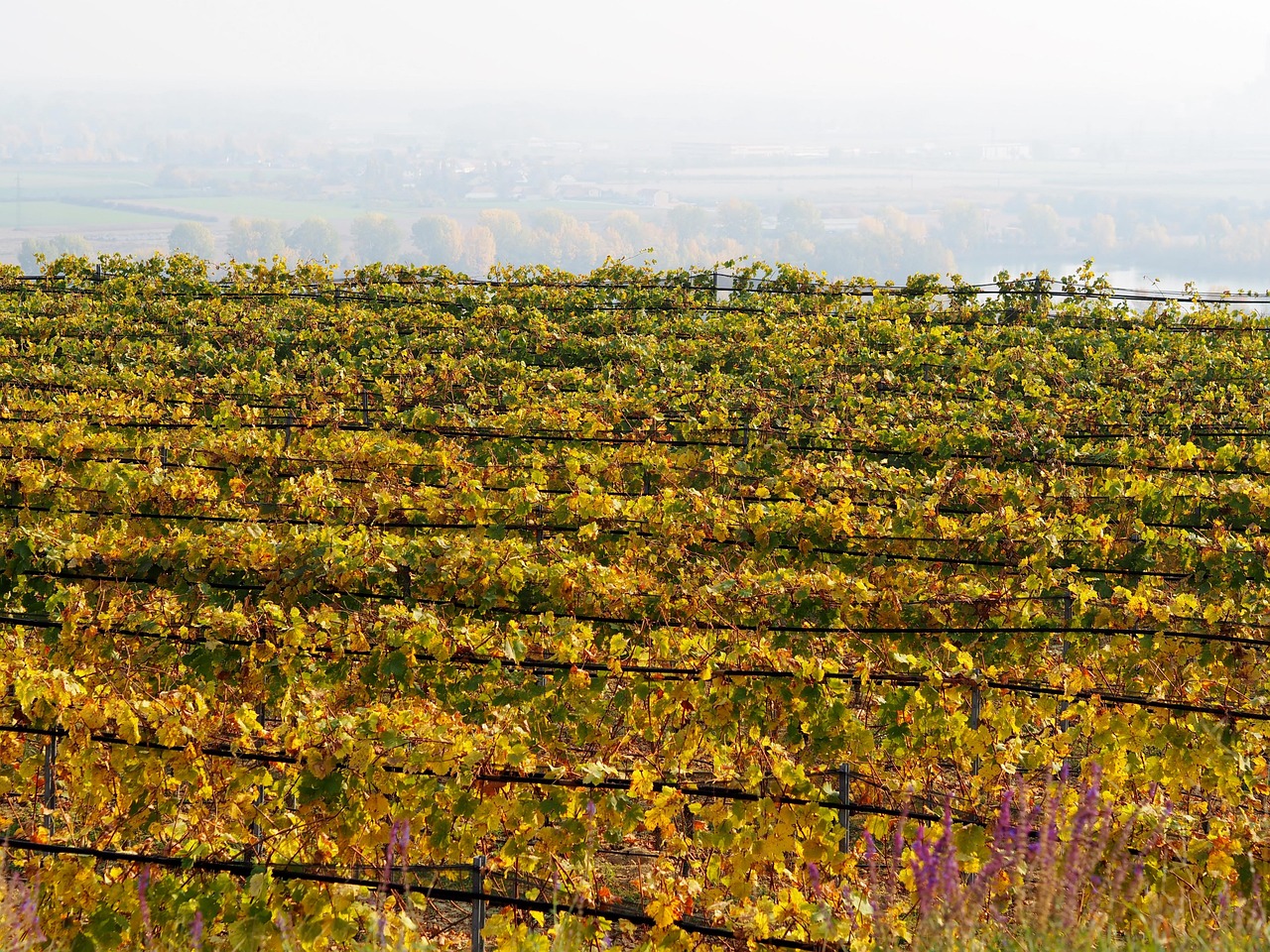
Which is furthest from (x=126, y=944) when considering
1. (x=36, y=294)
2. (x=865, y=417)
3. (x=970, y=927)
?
(x=36, y=294)

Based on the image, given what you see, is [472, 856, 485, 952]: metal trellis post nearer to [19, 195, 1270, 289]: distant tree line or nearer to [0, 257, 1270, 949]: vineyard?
[0, 257, 1270, 949]: vineyard

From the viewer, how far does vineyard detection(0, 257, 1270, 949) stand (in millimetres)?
4453

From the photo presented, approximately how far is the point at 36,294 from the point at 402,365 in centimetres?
1046

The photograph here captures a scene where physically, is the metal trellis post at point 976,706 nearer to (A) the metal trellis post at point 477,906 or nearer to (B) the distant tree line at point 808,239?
(A) the metal trellis post at point 477,906

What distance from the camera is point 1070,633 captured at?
18.7ft

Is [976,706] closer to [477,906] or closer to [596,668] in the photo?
[596,668]

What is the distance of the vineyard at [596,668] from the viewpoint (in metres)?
4.45

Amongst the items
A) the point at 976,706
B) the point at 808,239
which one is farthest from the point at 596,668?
the point at 808,239

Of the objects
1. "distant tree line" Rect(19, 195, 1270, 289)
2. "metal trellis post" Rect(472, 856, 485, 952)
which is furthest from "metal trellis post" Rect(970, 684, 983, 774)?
"distant tree line" Rect(19, 195, 1270, 289)

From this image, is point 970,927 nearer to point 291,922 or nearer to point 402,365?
point 291,922

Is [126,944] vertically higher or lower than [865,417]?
lower

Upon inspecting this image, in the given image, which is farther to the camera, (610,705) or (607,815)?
(610,705)

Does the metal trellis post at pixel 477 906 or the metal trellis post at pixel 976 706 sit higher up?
the metal trellis post at pixel 976 706

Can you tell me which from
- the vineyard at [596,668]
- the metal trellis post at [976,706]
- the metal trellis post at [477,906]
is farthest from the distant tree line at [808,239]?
the metal trellis post at [477,906]
